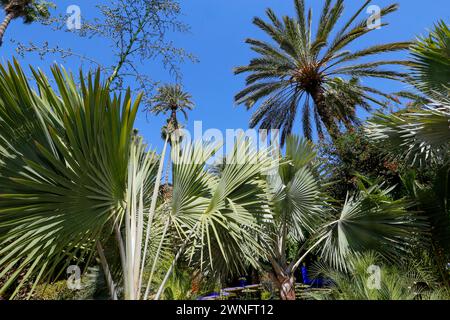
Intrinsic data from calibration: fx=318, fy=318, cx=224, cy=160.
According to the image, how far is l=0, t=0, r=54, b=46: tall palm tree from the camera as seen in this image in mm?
10086

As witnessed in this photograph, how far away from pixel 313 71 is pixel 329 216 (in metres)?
7.49

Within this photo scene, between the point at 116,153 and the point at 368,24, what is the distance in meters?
10.4

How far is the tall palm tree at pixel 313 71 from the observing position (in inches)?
426

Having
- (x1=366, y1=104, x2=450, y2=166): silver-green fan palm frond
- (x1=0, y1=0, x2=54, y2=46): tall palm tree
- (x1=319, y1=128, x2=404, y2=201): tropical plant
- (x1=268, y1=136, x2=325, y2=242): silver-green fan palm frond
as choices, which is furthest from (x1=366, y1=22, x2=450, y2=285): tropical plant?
(x1=0, y1=0, x2=54, y2=46): tall palm tree

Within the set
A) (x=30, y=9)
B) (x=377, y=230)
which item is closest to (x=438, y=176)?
(x=377, y=230)

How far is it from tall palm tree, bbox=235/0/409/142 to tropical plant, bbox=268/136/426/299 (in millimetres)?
5321

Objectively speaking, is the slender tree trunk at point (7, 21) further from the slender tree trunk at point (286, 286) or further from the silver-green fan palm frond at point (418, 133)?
the silver-green fan palm frond at point (418, 133)

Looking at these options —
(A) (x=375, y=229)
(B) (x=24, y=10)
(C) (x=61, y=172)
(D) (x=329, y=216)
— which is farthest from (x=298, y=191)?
(B) (x=24, y=10)

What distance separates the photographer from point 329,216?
554cm

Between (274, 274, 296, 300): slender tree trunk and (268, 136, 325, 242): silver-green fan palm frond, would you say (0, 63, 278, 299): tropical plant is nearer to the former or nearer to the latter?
(268, 136, 325, 242): silver-green fan palm frond

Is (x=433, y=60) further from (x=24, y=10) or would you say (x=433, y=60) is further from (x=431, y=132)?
(x=24, y=10)

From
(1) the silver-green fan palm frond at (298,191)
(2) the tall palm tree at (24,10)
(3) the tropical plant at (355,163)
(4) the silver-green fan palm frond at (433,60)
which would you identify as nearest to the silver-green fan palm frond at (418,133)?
(4) the silver-green fan palm frond at (433,60)

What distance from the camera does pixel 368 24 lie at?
33.8 ft

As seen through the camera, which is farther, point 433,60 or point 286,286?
point 286,286
